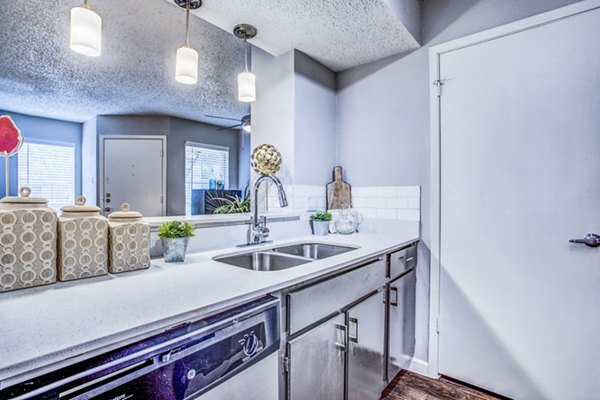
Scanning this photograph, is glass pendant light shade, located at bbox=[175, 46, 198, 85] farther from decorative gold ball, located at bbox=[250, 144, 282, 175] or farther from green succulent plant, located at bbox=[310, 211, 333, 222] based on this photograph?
green succulent plant, located at bbox=[310, 211, 333, 222]

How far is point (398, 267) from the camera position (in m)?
1.65

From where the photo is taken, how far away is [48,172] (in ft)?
6.22

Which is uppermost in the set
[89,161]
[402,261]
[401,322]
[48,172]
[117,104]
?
[117,104]

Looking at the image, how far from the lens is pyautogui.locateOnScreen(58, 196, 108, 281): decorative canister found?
833mm

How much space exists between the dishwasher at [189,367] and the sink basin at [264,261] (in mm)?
529

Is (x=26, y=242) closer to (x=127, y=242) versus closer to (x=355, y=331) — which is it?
(x=127, y=242)

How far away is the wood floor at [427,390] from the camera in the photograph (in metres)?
1.63

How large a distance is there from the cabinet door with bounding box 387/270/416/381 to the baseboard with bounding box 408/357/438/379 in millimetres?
52

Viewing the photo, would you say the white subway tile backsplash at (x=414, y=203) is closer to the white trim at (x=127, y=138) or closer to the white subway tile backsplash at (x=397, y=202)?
the white subway tile backsplash at (x=397, y=202)

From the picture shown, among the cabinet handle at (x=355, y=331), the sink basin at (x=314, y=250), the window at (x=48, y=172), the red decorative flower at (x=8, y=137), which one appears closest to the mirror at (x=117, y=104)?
the window at (x=48, y=172)

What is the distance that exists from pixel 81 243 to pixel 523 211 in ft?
6.56

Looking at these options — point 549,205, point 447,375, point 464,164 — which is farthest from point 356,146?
point 447,375

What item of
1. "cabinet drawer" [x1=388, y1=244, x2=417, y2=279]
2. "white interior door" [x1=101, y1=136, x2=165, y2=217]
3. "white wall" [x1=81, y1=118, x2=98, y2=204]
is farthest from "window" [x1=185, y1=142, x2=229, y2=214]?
"cabinet drawer" [x1=388, y1=244, x2=417, y2=279]

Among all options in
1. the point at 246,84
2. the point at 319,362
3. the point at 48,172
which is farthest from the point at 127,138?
the point at 319,362
